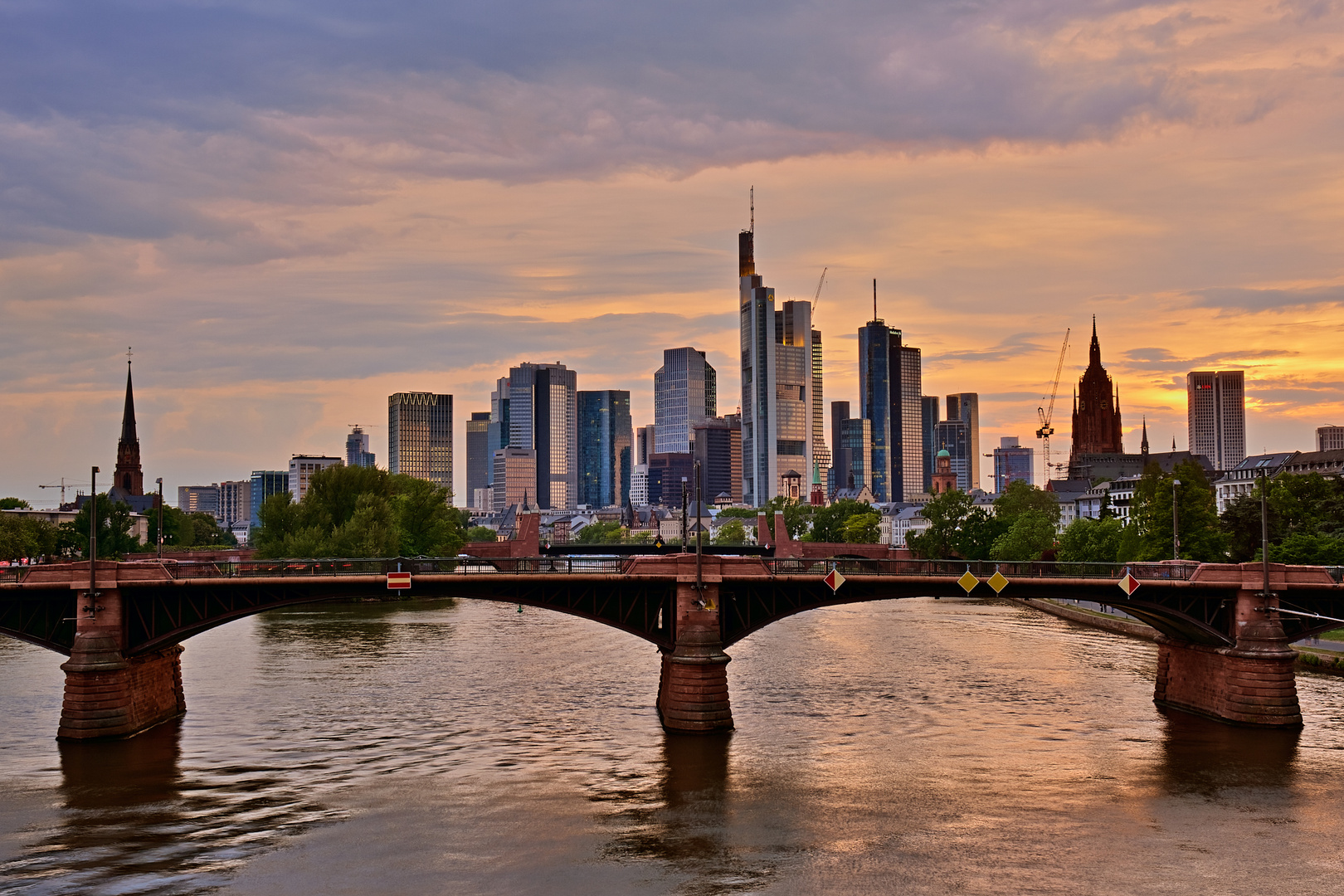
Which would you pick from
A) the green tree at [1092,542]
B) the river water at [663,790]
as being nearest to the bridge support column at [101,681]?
the river water at [663,790]

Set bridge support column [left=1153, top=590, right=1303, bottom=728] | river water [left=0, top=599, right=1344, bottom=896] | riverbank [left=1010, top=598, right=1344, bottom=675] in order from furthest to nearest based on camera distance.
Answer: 1. riverbank [left=1010, top=598, right=1344, bottom=675]
2. bridge support column [left=1153, top=590, right=1303, bottom=728]
3. river water [left=0, top=599, right=1344, bottom=896]

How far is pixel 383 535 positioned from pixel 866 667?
82018 mm

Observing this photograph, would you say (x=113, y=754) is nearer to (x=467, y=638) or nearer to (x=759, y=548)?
(x=467, y=638)

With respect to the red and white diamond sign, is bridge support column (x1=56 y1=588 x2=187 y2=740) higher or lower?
lower

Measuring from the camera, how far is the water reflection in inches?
2124

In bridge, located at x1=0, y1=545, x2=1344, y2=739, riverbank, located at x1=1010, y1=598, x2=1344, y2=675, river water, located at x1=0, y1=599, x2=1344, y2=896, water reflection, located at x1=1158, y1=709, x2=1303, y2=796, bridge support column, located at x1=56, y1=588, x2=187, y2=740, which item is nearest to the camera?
river water, located at x1=0, y1=599, x2=1344, y2=896

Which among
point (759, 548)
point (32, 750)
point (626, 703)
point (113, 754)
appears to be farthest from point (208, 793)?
point (759, 548)

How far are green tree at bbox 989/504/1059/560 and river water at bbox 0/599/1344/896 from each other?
91734mm

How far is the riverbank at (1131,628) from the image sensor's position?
82.6 metres

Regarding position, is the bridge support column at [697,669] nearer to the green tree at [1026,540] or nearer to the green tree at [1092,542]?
the green tree at [1092,542]

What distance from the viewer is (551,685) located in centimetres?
8162

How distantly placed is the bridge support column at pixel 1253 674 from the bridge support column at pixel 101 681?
179 feet

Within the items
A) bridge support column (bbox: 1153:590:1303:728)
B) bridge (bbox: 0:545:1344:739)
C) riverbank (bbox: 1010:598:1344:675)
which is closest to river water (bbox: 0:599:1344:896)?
bridge support column (bbox: 1153:590:1303:728)

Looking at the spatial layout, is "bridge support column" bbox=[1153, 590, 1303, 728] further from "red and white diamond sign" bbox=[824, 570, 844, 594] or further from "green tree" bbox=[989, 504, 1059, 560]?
"green tree" bbox=[989, 504, 1059, 560]
